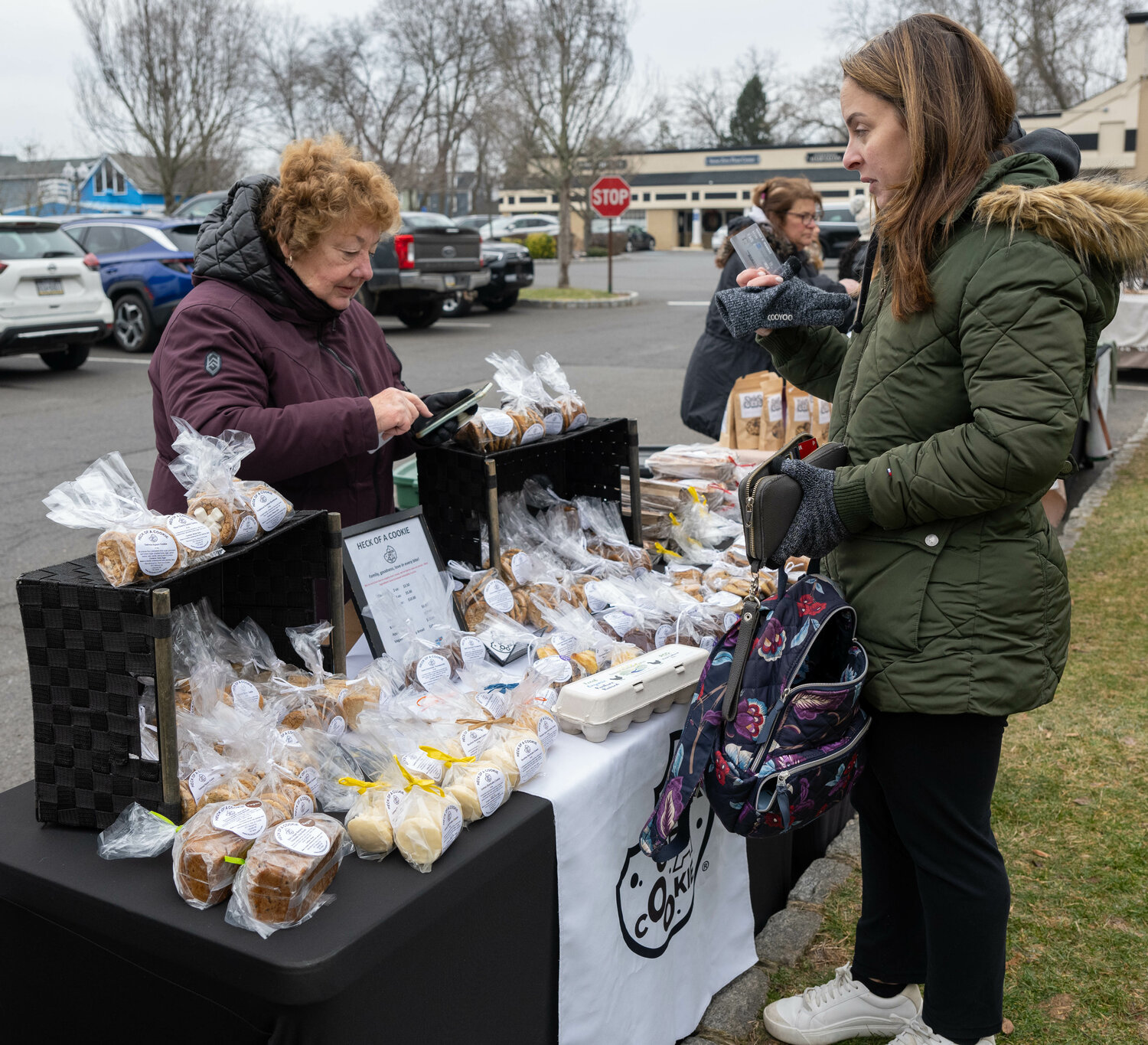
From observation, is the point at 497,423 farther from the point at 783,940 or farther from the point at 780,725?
the point at 783,940

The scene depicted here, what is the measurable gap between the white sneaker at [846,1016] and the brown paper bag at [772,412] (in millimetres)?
2520

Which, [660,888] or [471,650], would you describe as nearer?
[660,888]

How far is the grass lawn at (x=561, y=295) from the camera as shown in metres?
20.5

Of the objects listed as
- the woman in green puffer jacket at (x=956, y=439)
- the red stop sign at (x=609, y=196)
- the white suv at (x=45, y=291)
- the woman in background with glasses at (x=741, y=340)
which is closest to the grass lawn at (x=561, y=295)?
the red stop sign at (x=609, y=196)

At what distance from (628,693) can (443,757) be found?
0.43 meters

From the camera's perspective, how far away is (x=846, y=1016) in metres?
2.30

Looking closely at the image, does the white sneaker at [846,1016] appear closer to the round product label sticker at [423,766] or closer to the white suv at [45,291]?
the round product label sticker at [423,766]

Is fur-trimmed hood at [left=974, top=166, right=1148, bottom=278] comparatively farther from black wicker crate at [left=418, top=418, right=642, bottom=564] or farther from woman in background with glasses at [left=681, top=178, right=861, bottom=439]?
woman in background with glasses at [left=681, top=178, right=861, bottom=439]

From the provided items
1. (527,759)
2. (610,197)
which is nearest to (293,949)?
(527,759)

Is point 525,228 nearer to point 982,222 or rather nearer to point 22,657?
point 22,657

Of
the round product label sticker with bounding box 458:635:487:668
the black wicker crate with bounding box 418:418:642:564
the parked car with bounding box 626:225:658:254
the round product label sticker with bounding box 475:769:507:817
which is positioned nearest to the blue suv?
the black wicker crate with bounding box 418:418:642:564

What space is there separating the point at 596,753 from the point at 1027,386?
1018mm

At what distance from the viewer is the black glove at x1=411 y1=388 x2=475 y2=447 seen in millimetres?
2578

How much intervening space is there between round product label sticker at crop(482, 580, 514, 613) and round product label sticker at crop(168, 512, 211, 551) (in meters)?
0.91
